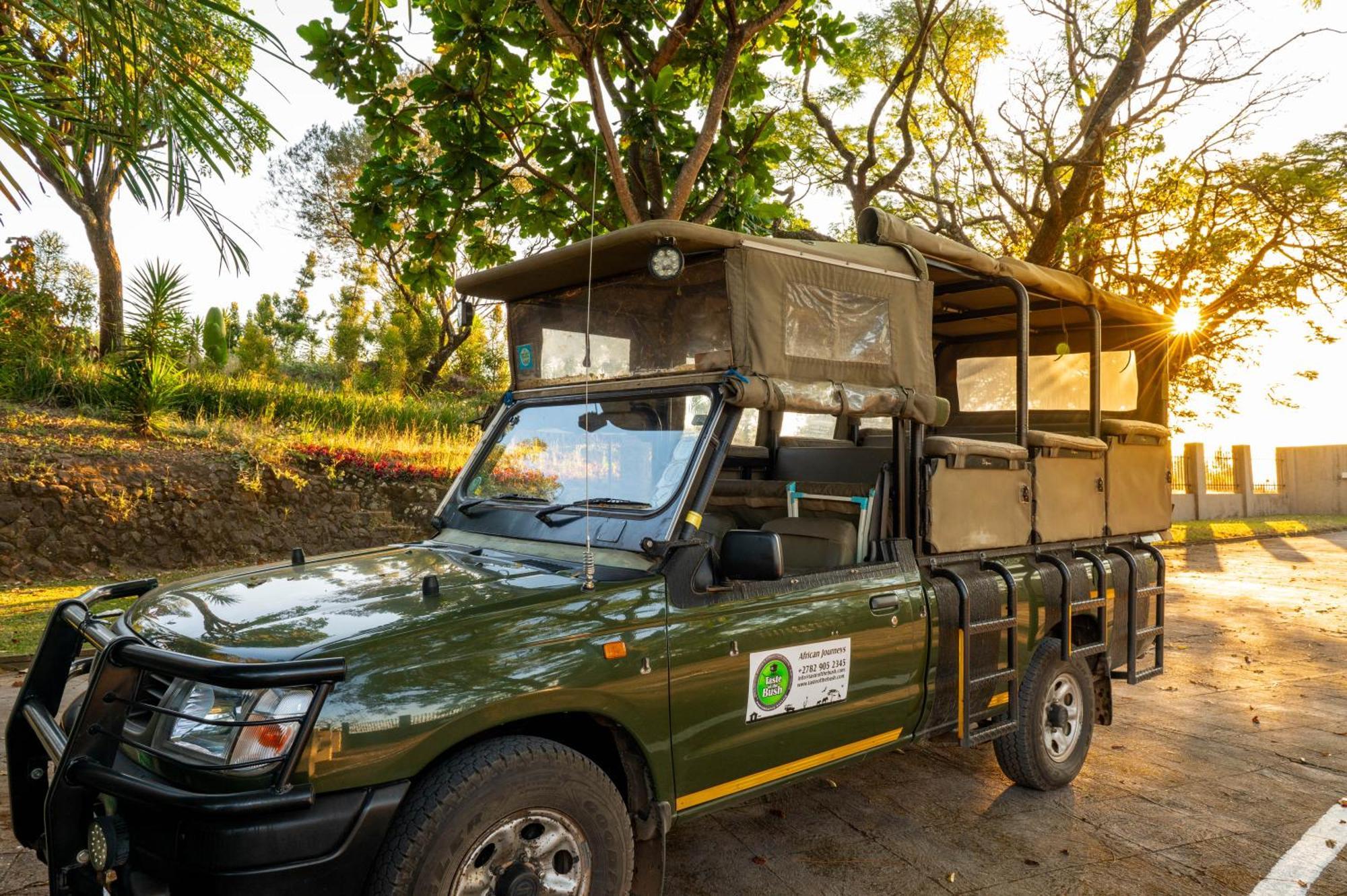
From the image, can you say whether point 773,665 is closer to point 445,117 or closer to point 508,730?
point 508,730

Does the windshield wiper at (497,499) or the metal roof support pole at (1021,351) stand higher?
the metal roof support pole at (1021,351)

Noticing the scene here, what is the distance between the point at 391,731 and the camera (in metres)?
2.53

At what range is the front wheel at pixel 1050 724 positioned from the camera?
4.79 metres

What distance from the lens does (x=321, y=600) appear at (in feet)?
10.1

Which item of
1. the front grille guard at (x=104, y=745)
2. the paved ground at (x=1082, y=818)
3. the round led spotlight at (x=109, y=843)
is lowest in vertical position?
the paved ground at (x=1082, y=818)

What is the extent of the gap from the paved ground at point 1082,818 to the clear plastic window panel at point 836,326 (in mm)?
2232

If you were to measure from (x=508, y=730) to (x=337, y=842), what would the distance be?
0.61m

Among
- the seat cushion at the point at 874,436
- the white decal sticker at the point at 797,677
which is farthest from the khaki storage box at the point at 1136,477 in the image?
the white decal sticker at the point at 797,677


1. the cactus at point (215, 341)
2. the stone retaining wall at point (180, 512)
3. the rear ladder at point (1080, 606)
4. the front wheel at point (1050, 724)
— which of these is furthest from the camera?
the cactus at point (215, 341)

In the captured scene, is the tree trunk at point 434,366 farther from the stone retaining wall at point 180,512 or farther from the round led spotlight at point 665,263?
the round led spotlight at point 665,263

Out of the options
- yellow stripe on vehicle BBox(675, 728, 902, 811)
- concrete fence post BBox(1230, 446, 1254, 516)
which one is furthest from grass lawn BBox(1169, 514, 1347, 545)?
yellow stripe on vehicle BBox(675, 728, 902, 811)

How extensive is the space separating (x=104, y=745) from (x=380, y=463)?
37.6 ft

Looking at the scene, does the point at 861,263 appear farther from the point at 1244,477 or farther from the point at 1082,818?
the point at 1244,477

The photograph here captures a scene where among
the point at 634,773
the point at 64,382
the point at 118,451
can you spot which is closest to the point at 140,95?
the point at 634,773
